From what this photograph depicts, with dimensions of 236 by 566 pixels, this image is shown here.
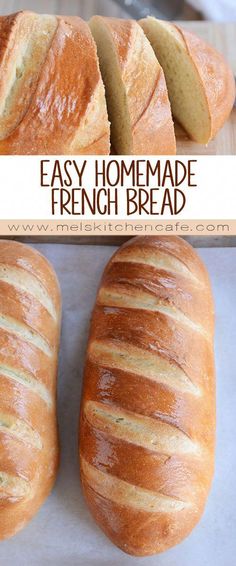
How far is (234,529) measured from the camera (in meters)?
1.18

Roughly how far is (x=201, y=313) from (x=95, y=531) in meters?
0.42

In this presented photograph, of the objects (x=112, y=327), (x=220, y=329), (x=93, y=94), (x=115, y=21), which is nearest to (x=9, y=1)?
(x=115, y=21)

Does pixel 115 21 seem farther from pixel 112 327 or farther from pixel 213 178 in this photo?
pixel 112 327

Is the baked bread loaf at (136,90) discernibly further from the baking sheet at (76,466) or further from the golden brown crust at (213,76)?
the baking sheet at (76,466)

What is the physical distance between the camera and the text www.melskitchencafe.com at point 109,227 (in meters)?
1.07

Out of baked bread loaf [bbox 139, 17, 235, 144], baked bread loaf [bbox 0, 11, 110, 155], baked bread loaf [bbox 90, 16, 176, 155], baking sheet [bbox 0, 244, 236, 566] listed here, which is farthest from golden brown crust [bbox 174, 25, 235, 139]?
baking sheet [bbox 0, 244, 236, 566]

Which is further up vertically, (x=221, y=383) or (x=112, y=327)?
(x=112, y=327)

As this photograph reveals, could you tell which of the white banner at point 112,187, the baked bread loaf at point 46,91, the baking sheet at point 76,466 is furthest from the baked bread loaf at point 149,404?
the baked bread loaf at point 46,91

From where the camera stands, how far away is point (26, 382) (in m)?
1.17

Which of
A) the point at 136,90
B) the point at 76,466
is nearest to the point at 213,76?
the point at 136,90

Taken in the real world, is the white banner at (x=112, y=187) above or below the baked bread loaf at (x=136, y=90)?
below

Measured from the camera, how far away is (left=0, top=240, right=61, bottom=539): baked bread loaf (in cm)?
111

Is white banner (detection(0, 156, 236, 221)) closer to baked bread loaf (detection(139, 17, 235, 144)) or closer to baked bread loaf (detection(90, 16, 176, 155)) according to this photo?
baked bread loaf (detection(90, 16, 176, 155))

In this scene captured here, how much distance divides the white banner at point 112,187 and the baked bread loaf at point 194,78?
153 mm
